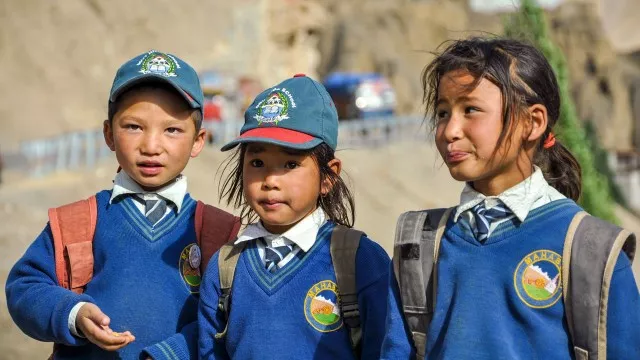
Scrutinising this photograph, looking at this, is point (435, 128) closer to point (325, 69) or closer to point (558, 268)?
point (558, 268)

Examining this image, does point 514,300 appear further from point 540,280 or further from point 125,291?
point 125,291

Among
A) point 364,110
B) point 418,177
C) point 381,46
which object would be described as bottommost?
point 418,177

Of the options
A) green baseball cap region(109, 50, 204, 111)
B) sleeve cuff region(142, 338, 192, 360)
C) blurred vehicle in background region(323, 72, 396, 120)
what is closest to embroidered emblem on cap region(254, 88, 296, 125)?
green baseball cap region(109, 50, 204, 111)

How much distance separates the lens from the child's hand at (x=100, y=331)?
2.77m

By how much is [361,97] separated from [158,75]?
927 inches

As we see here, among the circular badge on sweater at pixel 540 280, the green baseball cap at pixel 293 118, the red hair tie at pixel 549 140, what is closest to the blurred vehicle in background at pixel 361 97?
the green baseball cap at pixel 293 118

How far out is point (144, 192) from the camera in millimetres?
3152

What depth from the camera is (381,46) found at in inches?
1722

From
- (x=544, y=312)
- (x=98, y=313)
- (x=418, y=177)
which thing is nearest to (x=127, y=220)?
(x=98, y=313)

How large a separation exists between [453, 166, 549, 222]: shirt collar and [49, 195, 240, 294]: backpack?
39.7 inches

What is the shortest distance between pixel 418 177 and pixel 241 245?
58.1 ft

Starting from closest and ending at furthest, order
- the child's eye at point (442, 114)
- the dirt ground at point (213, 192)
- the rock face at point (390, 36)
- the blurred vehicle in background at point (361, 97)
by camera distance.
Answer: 1. the child's eye at point (442, 114)
2. the dirt ground at point (213, 192)
3. the blurred vehicle in background at point (361, 97)
4. the rock face at point (390, 36)

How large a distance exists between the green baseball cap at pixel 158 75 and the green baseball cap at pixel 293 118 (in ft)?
1.01

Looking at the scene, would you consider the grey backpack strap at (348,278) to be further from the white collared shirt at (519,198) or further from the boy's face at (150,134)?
the boy's face at (150,134)
